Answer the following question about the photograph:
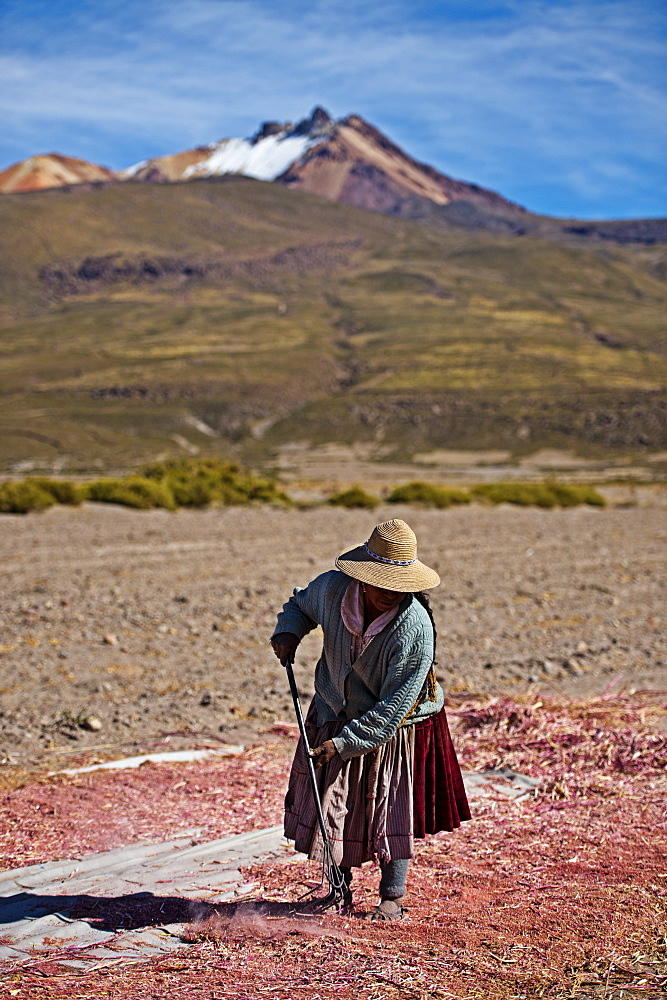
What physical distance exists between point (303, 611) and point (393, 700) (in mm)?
576

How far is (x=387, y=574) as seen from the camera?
13.2ft

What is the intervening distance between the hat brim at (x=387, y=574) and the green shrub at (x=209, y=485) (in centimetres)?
2175

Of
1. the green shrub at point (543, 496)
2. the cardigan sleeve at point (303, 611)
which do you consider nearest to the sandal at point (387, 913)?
the cardigan sleeve at point (303, 611)

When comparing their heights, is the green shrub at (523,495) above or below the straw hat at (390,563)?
above

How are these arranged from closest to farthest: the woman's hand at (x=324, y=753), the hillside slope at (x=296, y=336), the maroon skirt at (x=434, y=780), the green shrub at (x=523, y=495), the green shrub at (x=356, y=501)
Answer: the woman's hand at (x=324, y=753) < the maroon skirt at (x=434, y=780) < the green shrub at (x=356, y=501) < the green shrub at (x=523, y=495) < the hillside slope at (x=296, y=336)

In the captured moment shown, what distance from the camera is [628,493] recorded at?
4100 cm

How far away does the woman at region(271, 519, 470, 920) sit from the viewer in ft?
13.3

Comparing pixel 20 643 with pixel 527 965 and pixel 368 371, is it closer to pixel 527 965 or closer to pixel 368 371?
pixel 527 965

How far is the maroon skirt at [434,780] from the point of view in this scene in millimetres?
4262

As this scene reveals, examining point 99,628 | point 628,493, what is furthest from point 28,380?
point 99,628

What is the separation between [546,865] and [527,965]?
43.6 inches

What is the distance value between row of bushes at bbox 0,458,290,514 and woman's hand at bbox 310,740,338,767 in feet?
62.4

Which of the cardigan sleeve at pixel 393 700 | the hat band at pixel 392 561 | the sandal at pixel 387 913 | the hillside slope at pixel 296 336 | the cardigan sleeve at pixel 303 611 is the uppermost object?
the hillside slope at pixel 296 336

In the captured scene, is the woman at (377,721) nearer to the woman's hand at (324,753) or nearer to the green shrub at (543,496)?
the woman's hand at (324,753)
